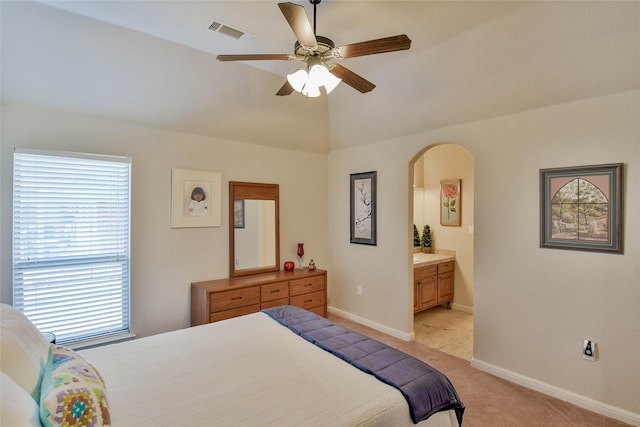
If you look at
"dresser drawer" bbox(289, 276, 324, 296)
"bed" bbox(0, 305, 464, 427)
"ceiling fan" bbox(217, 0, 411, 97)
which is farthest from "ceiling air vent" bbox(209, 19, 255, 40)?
"dresser drawer" bbox(289, 276, 324, 296)

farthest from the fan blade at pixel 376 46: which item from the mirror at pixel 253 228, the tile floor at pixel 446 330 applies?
the tile floor at pixel 446 330

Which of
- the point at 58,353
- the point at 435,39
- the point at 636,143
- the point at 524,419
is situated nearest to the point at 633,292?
the point at 636,143

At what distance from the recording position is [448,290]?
15.8 feet

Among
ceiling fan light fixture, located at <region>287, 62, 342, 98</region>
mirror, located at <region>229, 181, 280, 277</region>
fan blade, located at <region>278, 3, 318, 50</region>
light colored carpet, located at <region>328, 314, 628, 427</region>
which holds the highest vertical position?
fan blade, located at <region>278, 3, 318, 50</region>

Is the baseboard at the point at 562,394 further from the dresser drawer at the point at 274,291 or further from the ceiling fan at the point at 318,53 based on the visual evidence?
the ceiling fan at the point at 318,53

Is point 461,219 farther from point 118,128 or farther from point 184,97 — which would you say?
point 118,128

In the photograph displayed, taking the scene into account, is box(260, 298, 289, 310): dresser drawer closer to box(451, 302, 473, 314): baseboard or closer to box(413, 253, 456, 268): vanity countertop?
box(413, 253, 456, 268): vanity countertop

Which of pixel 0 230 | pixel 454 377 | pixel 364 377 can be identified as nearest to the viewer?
pixel 364 377

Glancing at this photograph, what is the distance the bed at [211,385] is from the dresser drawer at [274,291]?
1.43 m

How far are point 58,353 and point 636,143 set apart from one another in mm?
3794

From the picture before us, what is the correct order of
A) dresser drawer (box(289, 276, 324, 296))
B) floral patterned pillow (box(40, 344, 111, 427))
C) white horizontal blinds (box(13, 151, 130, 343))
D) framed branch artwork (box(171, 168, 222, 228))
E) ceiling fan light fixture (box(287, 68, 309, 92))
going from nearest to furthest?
floral patterned pillow (box(40, 344, 111, 427))
ceiling fan light fixture (box(287, 68, 309, 92))
white horizontal blinds (box(13, 151, 130, 343))
framed branch artwork (box(171, 168, 222, 228))
dresser drawer (box(289, 276, 324, 296))

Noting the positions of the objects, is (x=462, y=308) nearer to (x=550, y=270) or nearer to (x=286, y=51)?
(x=550, y=270)

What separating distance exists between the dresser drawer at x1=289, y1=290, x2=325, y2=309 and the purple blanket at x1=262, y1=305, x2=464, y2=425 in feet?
4.83

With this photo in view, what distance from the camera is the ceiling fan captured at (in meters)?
1.68
